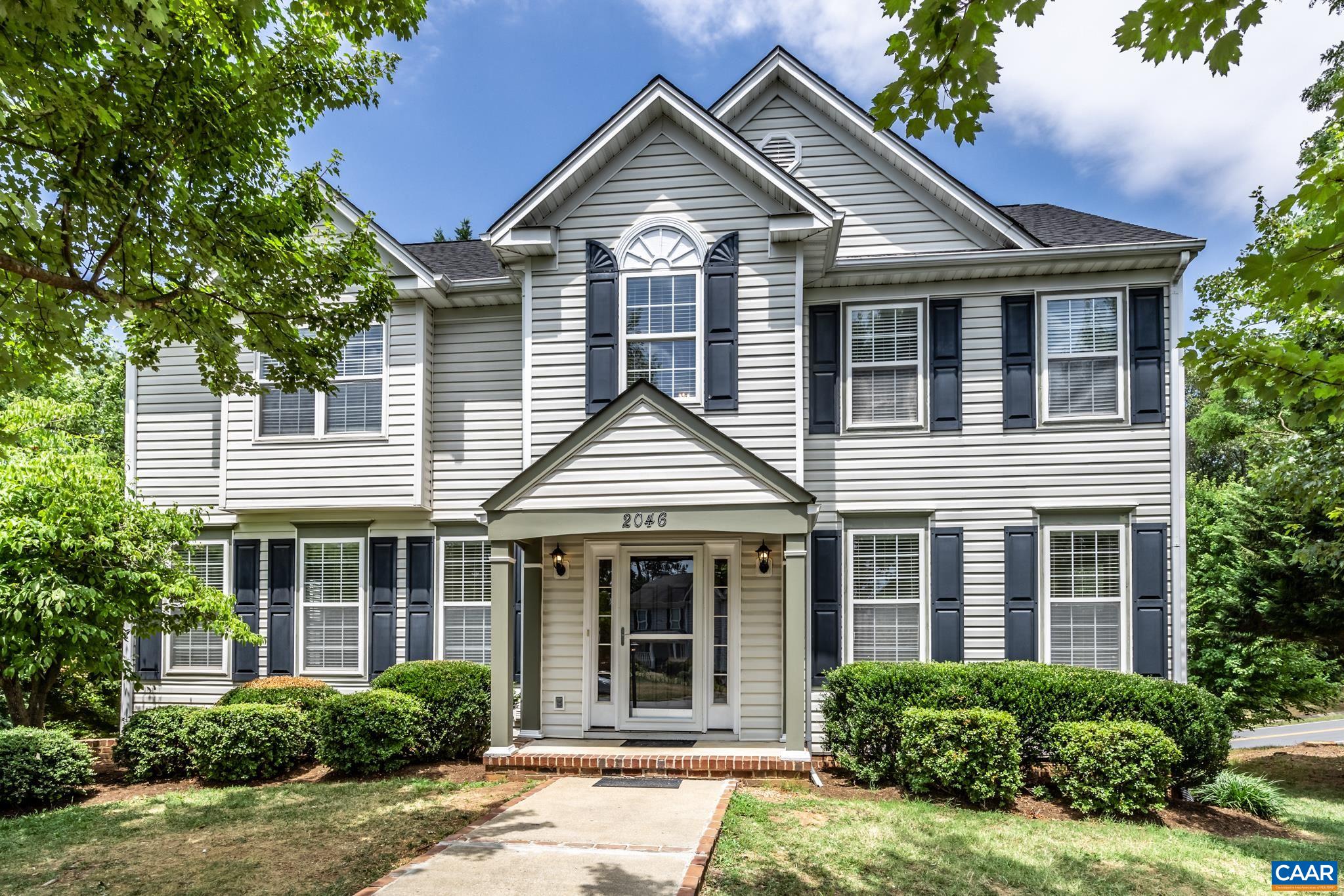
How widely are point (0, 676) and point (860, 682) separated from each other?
352 inches

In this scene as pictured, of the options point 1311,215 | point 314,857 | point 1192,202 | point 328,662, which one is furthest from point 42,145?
point 1192,202

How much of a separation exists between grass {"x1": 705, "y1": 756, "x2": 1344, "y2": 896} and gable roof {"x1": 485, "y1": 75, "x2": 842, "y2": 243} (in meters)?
6.35

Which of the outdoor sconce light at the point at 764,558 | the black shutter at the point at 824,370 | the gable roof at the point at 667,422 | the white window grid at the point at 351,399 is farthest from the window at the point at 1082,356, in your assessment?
the white window grid at the point at 351,399

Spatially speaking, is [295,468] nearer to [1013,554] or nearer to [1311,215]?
[1013,554]

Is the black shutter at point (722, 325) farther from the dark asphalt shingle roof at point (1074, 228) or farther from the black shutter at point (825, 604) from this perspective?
the dark asphalt shingle roof at point (1074, 228)

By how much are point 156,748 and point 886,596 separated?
8253 millimetres

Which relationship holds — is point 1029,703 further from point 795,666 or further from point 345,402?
point 345,402

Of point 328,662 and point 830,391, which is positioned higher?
point 830,391

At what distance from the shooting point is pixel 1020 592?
975 cm

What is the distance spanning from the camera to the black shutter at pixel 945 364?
10078mm

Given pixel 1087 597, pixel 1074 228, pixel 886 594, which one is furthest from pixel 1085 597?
pixel 1074 228

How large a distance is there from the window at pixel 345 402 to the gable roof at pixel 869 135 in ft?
17.9

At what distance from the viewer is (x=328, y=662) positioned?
36.0 feet

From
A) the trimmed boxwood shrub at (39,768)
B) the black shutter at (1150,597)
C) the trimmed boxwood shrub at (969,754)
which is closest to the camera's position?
the trimmed boxwood shrub at (969,754)
